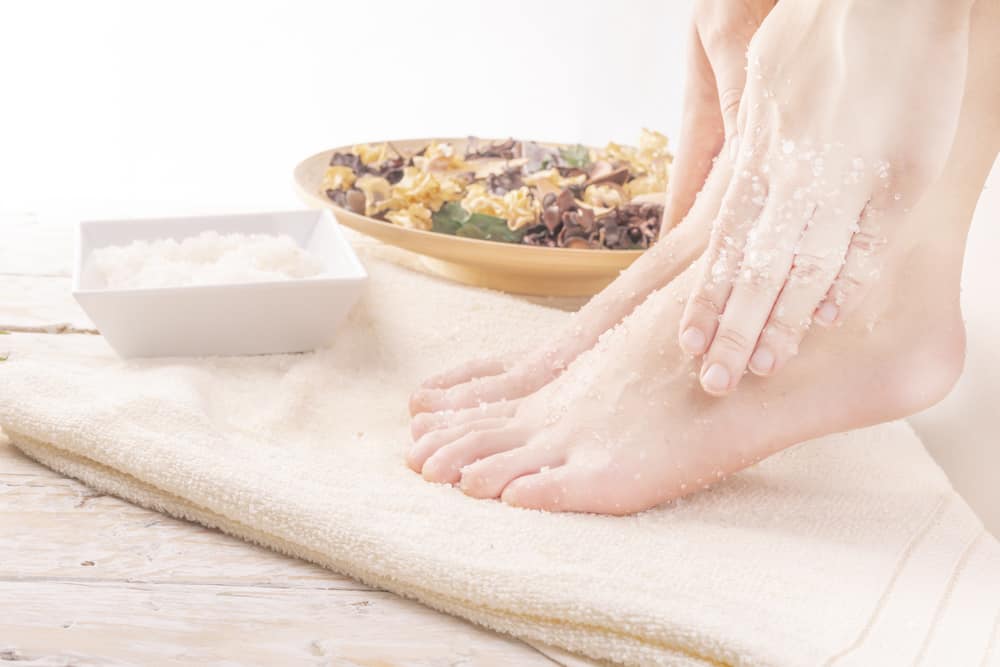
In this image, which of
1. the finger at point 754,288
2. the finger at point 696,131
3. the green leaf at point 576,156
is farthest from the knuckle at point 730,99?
the green leaf at point 576,156

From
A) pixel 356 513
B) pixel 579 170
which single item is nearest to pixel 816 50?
pixel 356 513

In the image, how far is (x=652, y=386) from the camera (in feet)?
2.76

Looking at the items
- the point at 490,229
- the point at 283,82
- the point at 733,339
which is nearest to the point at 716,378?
the point at 733,339

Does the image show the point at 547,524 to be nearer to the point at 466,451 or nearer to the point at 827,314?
the point at 466,451

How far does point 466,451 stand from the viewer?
0.84 metres

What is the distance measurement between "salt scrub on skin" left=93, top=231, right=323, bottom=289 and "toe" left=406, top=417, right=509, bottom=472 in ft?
0.78

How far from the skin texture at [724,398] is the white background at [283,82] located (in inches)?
57.3

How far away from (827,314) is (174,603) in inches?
19.0

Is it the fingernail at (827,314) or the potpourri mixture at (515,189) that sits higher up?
the fingernail at (827,314)

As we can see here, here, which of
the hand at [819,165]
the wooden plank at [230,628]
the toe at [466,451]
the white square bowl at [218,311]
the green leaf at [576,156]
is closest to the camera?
the wooden plank at [230,628]

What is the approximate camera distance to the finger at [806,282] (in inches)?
28.8

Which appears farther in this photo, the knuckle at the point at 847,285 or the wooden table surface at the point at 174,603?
the knuckle at the point at 847,285

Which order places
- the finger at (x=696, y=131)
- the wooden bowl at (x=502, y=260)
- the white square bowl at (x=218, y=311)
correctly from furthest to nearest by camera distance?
the wooden bowl at (x=502, y=260) < the finger at (x=696, y=131) < the white square bowl at (x=218, y=311)

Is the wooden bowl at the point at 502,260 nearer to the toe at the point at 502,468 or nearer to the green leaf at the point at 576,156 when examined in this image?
the green leaf at the point at 576,156
